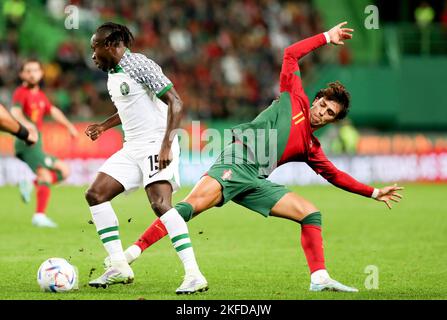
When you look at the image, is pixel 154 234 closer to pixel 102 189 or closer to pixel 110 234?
pixel 110 234

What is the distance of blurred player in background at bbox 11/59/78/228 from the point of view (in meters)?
13.3

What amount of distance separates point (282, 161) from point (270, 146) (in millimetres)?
207

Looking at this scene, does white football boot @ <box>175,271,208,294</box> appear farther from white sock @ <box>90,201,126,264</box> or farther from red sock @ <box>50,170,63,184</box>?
red sock @ <box>50,170,63,184</box>

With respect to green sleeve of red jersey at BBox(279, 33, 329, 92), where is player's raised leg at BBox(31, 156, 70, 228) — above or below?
below

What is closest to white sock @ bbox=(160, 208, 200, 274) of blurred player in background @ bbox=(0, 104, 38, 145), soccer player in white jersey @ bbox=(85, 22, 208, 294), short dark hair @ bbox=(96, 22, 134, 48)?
soccer player in white jersey @ bbox=(85, 22, 208, 294)

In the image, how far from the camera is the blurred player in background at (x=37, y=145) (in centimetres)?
1331

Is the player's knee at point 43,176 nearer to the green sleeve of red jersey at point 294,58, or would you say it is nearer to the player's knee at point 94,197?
the player's knee at point 94,197

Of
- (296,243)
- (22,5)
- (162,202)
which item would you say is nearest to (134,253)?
(162,202)

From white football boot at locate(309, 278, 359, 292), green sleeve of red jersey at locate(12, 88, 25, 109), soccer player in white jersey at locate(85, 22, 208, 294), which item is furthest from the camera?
green sleeve of red jersey at locate(12, 88, 25, 109)

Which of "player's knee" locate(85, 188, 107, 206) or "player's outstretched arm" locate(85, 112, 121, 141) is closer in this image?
"player's knee" locate(85, 188, 107, 206)

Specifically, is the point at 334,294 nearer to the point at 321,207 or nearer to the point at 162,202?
the point at 162,202

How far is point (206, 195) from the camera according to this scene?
25.6 ft

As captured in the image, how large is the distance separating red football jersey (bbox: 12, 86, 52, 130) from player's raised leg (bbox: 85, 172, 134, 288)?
19.4 feet

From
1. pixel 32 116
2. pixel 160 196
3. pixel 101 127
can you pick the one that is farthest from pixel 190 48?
pixel 160 196
